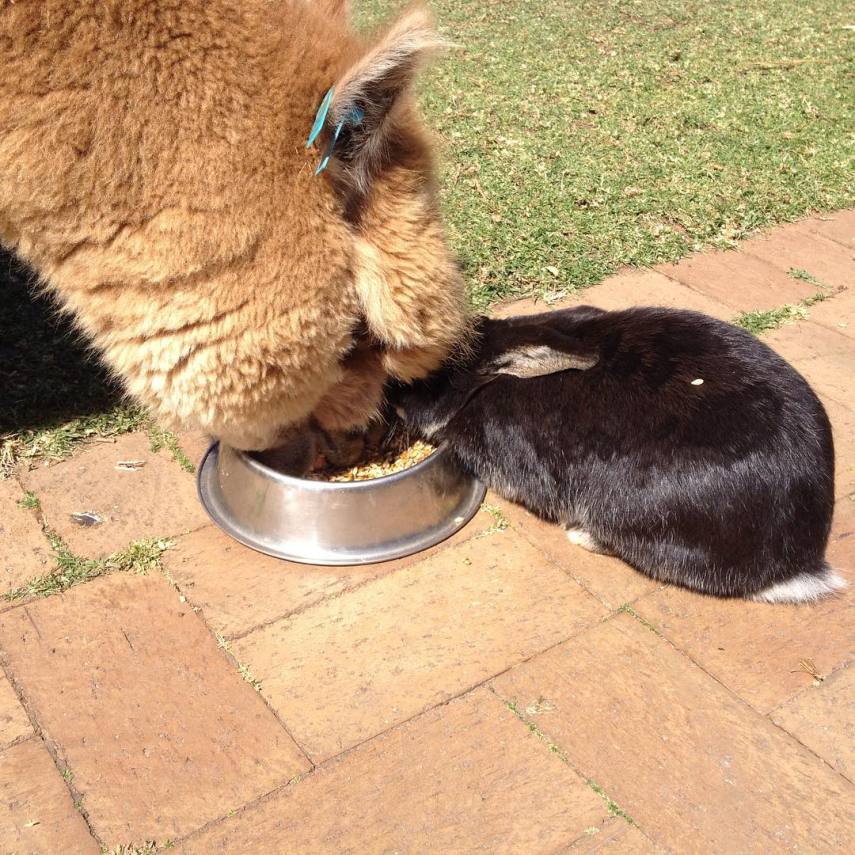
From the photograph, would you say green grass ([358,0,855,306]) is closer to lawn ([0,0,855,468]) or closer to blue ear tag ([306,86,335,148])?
lawn ([0,0,855,468])

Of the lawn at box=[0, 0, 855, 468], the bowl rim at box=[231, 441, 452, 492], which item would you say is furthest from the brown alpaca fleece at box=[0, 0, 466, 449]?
the lawn at box=[0, 0, 855, 468]

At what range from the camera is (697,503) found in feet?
9.67

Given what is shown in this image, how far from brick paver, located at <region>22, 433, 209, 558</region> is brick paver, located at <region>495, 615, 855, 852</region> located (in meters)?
1.39

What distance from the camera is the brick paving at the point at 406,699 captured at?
2.36 meters

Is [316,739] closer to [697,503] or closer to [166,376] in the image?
[166,376]

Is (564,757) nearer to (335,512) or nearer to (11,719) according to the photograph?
(335,512)

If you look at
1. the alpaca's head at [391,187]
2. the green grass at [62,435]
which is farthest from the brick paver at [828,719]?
the green grass at [62,435]

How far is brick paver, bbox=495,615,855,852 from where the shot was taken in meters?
2.35

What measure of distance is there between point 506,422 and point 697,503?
70 cm

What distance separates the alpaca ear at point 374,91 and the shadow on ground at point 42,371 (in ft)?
6.05

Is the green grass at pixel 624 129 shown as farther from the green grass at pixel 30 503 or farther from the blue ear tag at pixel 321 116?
the blue ear tag at pixel 321 116

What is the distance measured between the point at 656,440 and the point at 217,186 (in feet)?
5.35

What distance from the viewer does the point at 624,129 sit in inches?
265

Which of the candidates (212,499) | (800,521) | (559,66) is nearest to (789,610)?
(800,521)
